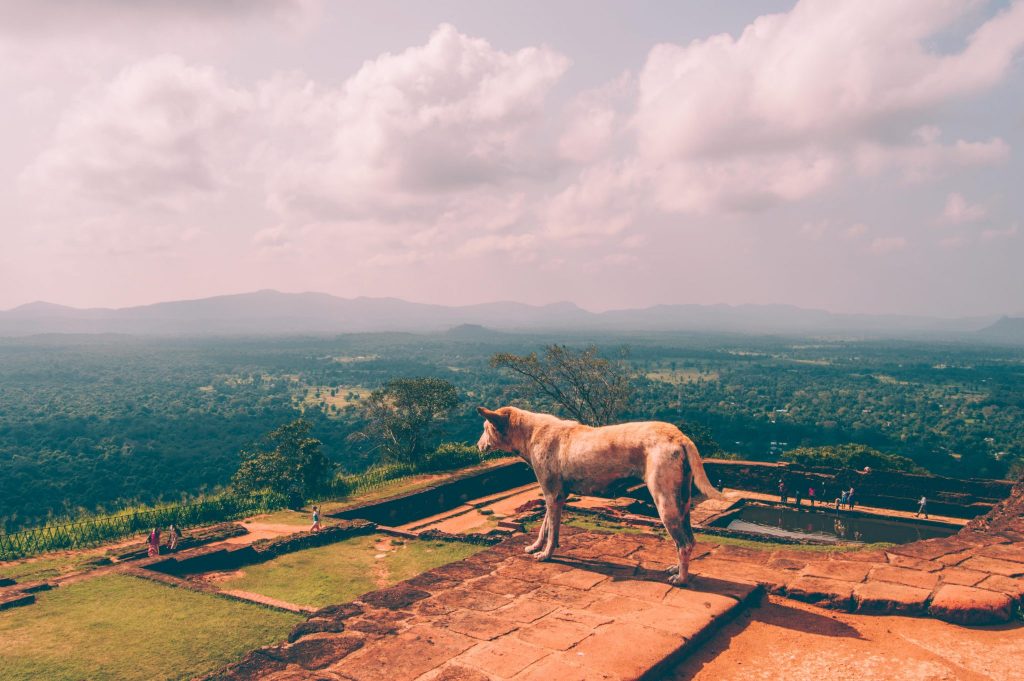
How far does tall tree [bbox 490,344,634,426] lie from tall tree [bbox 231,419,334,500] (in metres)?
12.5

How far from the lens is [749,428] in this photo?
54.6 metres

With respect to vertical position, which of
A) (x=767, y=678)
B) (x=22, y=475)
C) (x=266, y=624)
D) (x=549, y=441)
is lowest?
(x=22, y=475)

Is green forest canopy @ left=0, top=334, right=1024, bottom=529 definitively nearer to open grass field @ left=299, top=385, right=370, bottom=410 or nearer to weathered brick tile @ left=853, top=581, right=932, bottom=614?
open grass field @ left=299, top=385, right=370, bottom=410

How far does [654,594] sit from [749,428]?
175ft

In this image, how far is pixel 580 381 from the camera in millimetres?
33438

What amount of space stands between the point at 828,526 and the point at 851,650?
566 inches

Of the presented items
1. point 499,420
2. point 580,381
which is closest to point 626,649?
point 499,420

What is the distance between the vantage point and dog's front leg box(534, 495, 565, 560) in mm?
6684

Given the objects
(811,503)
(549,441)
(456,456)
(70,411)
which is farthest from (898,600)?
(70,411)

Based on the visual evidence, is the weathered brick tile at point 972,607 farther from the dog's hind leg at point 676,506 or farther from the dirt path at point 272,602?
the dirt path at point 272,602

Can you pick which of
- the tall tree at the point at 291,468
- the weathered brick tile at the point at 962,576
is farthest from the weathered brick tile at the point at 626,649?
the tall tree at the point at 291,468

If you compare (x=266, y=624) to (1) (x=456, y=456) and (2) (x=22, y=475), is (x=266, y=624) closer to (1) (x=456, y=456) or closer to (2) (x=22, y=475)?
(1) (x=456, y=456)

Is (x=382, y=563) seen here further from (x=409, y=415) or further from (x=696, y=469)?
(x=409, y=415)

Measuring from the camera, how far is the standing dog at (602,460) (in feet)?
19.2
